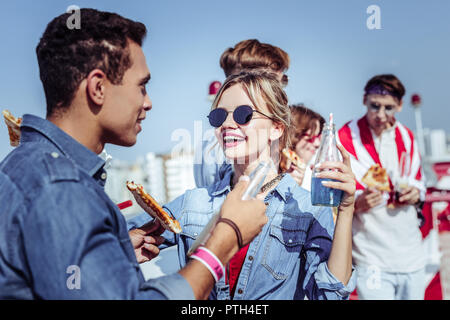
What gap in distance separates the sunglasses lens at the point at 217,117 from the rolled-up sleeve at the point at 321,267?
75 cm

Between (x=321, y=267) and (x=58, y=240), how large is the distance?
130cm

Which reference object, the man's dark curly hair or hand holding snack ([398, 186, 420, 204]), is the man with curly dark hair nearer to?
the man's dark curly hair

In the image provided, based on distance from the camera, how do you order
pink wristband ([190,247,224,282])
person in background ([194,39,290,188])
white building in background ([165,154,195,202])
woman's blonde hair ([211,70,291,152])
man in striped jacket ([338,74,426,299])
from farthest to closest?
white building in background ([165,154,195,202])
man in striped jacket ([338,74,426,299])
person in background ([194,39,290,188])
woman's blonde hair ([211,70,291,152])
pink wristband ([190,247,224,282])

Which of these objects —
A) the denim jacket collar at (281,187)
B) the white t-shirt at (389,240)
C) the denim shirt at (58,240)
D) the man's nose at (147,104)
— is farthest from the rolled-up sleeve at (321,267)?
the white t-shirt at (389,240)

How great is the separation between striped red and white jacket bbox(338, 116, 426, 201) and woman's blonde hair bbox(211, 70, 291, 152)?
176 centimetres

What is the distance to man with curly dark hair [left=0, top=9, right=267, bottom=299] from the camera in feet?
3.34

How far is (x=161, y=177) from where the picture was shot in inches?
289

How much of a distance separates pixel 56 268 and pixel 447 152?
18040 millimetres

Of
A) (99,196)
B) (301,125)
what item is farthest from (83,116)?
(301,125)

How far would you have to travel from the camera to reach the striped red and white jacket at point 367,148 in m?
3.81

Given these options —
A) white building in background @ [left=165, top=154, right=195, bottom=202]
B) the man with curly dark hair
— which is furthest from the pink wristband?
white building in background @ [left=165, top=154, right=195, bottom=202]

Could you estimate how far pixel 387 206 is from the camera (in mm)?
3545

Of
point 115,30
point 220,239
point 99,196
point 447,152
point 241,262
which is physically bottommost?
point 447,152

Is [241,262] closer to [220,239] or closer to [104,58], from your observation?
[220,239]
